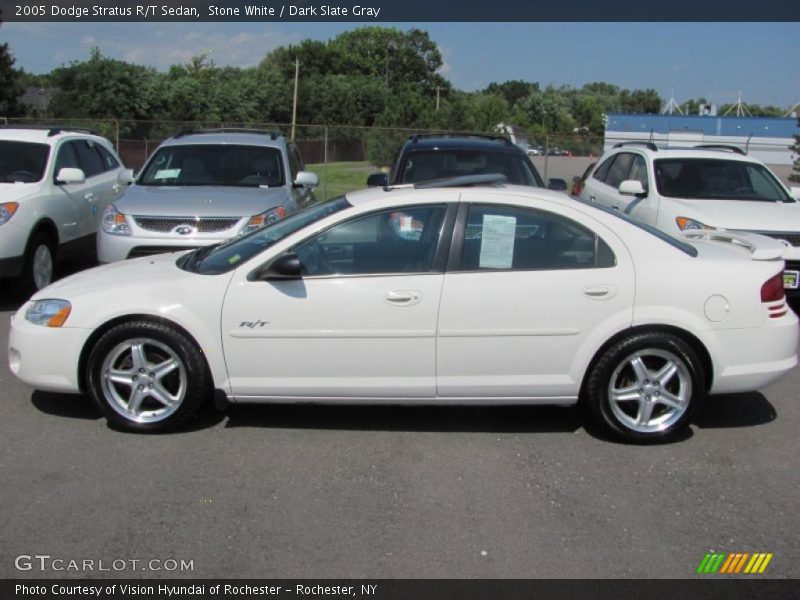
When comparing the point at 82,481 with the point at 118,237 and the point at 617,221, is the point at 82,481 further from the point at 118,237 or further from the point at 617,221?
the point at 118,237

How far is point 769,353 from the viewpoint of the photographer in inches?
191

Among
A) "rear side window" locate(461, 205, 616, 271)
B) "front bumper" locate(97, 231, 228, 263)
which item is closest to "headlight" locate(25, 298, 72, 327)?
"rear side window" locate(461, 205, 616, 271)

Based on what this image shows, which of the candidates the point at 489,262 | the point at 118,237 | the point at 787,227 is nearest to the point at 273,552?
the point at 489,262

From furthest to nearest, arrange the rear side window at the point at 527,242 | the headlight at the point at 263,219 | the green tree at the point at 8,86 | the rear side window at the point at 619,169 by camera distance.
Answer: the green tree at the point at 8,86 < the rear side window at the point at 619,169 < the headlight at the point at 263,219 < the rear side window at the point at 527,242

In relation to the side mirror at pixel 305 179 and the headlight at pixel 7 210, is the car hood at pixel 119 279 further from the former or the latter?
the side mirror at pixel 305 179

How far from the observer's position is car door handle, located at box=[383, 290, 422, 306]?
15.3 ft

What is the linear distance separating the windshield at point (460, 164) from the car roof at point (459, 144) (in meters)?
0.07

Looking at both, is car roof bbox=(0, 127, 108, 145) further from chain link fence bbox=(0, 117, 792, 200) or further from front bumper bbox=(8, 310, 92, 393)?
chain link fence bbox=(0, 117, 792, 200)

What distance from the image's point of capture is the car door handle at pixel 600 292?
4719 millimetres

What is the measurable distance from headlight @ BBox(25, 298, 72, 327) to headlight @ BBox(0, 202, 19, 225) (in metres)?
3.34

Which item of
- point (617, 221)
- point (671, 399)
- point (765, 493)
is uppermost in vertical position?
point (617, 221)

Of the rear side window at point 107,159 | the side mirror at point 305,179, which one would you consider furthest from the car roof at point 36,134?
the side mirror at point 305,179
